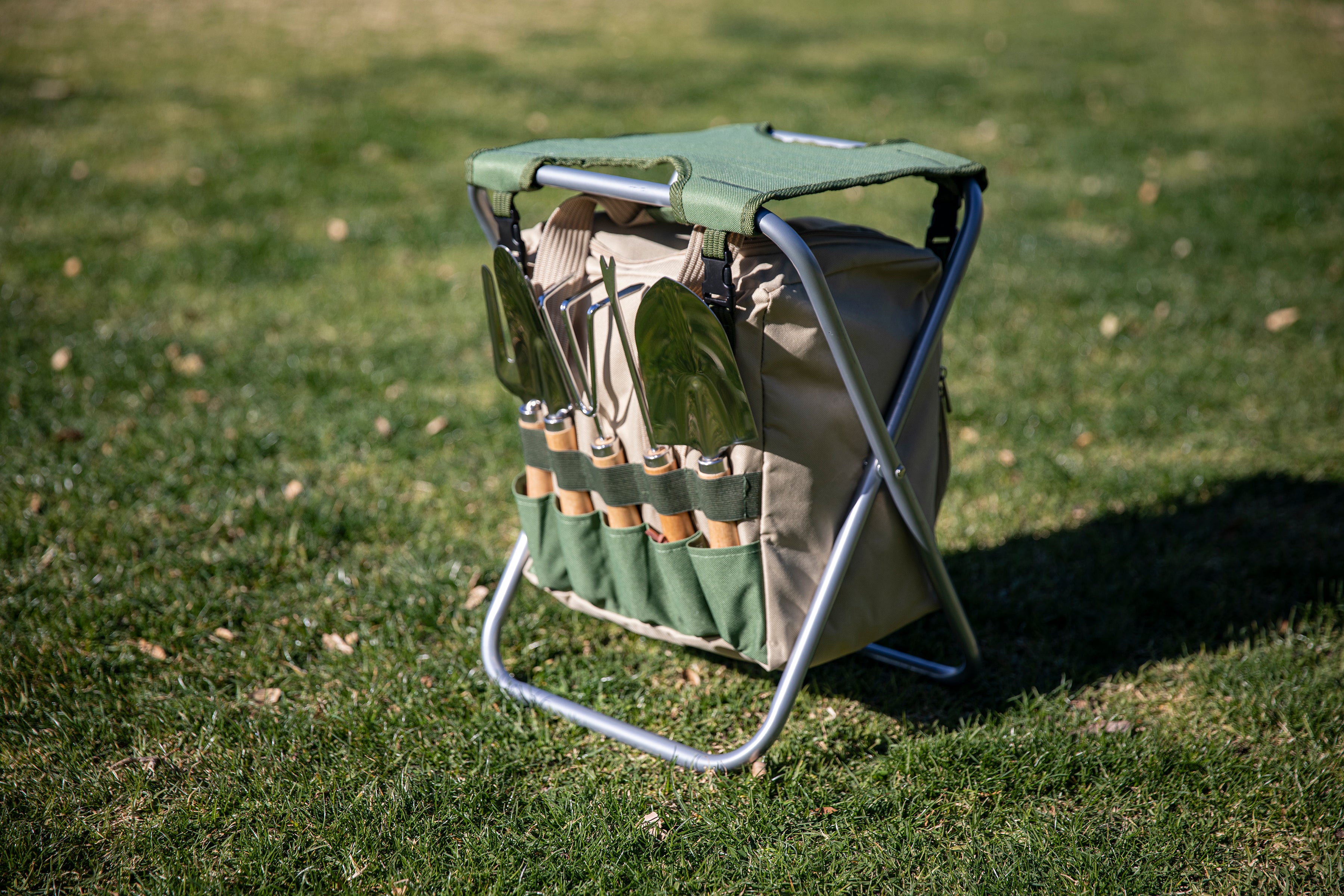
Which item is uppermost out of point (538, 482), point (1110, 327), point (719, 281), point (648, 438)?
point (719, 281)

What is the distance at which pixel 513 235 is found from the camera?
7.36 ft

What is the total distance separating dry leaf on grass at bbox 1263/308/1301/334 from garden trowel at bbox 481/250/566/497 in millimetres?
3790

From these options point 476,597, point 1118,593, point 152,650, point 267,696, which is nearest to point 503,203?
point 476,597

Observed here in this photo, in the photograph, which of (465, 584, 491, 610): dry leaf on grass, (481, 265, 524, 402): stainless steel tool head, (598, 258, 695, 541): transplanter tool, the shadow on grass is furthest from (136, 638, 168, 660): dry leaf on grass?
the shadow on grass

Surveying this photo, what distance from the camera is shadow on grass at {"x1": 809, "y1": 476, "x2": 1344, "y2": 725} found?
2646 millimetres

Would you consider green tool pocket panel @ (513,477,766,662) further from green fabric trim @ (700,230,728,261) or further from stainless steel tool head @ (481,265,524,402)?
green fabric trim @ (700,230,728,261)

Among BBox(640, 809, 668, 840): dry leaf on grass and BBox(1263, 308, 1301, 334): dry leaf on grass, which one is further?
BBox(1263, 308, 1301, 334): dry leaf on grass

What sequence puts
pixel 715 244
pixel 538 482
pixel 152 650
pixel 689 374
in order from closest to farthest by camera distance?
pixel 715 244 < pixel 689 374 < pixel 538 482 < pixel 152 650

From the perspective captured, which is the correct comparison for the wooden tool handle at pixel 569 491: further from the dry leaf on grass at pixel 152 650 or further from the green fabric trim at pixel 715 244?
the dry leaf on grass at pixel 152 650

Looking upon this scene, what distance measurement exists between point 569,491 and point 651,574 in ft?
0.91

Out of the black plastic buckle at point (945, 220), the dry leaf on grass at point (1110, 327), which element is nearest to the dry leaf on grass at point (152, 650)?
the black plastic buckle at point (945, 220)

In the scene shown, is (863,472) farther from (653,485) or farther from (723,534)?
(653,485)

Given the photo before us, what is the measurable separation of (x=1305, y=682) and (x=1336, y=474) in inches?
50.4

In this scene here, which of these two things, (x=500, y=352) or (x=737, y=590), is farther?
(x=500, y=352)
